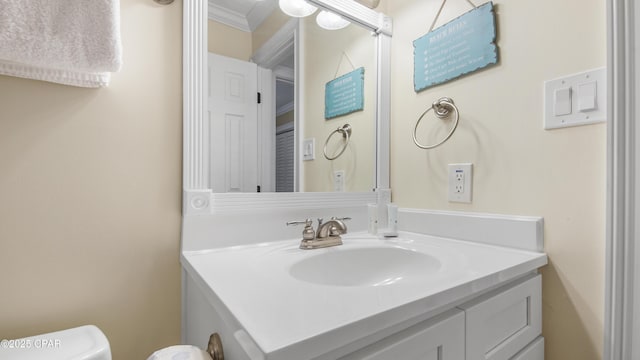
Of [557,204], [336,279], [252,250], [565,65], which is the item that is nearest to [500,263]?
[557,204]

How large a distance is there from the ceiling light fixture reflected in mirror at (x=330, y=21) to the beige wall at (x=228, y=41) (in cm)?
34

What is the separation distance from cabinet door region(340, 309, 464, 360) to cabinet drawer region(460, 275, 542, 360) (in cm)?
4

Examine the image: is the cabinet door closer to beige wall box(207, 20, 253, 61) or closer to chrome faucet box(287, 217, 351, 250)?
chrome faucet box(287, 217, 351, 250)

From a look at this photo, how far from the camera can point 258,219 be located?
0.89 m

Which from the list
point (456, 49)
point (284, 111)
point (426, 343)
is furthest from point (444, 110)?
point (426, 343)

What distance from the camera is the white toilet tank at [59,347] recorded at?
19.8 inches

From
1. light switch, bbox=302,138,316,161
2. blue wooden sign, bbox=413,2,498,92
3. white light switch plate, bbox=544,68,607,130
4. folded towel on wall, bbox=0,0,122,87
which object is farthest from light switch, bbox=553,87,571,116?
folded towel on wall, bbox=0,0,122,87

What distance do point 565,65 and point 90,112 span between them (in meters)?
1.17

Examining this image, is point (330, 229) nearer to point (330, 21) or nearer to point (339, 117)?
point (339, 117)

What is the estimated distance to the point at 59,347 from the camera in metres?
0.53

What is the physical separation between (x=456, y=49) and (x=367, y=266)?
773 mm

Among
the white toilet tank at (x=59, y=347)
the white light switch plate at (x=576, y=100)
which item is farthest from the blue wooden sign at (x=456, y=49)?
the white toilet tank at (x=59, y=347)

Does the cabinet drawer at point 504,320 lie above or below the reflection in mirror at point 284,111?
below

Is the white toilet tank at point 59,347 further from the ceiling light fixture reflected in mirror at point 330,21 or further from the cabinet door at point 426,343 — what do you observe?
the ceiling light fixture reflected in mirror at point 330,21
